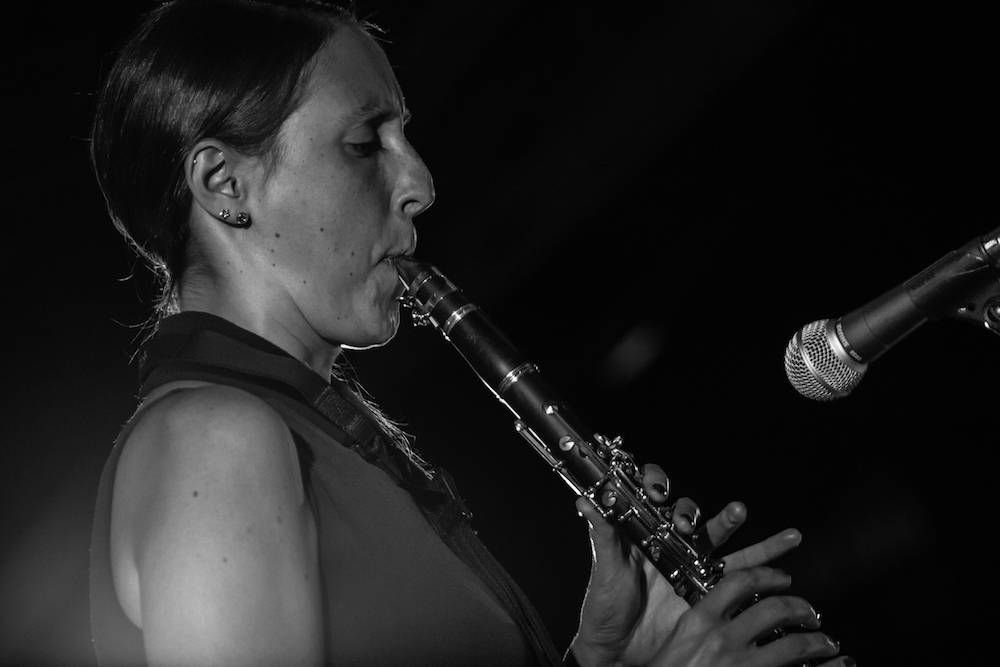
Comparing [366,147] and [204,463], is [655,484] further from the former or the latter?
[204,463]

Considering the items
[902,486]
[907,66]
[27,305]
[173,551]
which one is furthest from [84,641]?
[907,66]

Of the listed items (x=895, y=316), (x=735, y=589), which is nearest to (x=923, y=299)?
(x=895, y=316)

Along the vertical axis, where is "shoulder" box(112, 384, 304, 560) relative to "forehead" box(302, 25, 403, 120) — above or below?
below

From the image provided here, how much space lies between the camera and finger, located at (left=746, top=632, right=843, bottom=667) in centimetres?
136

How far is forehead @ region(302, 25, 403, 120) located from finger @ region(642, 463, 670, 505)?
0.75 meters

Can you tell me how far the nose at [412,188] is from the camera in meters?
1.69

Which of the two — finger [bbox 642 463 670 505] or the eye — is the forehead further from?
finger [bbox 642 463 670 505]

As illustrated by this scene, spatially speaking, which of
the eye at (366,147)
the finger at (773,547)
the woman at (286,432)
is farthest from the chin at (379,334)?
the finger at (773,547)

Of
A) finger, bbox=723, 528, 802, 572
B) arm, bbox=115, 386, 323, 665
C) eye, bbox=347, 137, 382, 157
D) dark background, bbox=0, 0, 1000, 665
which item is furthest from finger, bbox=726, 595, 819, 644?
dark background, bbox=0, 0, 1000, 665

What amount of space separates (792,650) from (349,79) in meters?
1.07

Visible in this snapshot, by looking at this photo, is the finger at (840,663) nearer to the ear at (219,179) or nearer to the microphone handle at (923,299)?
the microphone handle at (923,299)

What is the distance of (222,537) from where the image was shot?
42.8 inches

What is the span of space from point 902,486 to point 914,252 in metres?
0.72

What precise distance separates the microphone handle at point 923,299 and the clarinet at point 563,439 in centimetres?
49
